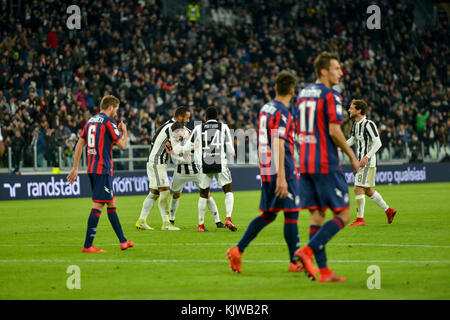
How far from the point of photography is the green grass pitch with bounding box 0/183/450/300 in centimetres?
812

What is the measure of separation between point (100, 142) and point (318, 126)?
4.48 meters

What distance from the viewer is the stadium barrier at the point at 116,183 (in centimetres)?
2750

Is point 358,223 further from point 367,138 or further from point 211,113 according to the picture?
point 211,113

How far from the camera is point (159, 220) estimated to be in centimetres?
1848

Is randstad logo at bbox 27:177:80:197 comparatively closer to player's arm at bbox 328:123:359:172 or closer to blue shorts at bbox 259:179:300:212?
blue shorts at bbox 259:179:300:212

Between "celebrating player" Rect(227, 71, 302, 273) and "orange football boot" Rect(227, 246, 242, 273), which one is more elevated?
"celebrating player" Rect(227, 71, 302, 273)

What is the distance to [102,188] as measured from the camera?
1198 centimetres

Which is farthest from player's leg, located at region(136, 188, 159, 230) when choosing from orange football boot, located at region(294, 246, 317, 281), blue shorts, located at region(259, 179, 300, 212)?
orange football boot, located at region(294, 246, 317, 281)

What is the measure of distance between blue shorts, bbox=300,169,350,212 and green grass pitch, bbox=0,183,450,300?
0.88m

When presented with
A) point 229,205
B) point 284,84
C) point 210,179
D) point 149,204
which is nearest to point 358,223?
point 229,205

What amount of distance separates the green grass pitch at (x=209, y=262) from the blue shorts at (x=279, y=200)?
0.82 metres

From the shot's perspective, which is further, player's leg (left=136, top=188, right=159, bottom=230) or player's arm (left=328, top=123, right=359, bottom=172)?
player's leg (left=136, top=188, right=159, bottom=230)
